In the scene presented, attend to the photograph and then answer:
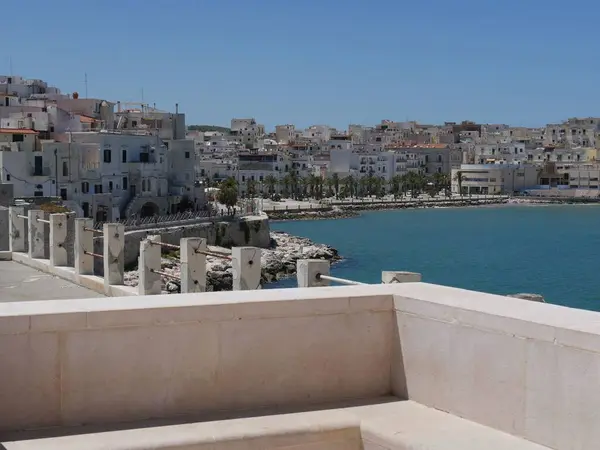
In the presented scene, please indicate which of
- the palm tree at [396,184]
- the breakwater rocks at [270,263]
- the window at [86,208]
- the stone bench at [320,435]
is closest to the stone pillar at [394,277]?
the stone bench at [320,435]

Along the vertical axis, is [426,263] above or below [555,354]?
below

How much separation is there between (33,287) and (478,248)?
67324 mm

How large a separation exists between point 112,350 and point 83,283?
24.2 feet

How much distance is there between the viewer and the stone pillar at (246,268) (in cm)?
696

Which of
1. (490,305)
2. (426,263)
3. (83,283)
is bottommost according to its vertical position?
(426,263)

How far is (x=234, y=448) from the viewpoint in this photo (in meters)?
3.88

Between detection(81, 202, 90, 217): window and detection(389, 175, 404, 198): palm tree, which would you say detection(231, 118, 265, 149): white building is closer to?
Answer: detection(389, 175, 404, 198): palm tree

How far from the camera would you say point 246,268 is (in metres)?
7.04

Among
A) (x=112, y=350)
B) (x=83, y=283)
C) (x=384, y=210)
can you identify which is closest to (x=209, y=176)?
(x=384, y=210)

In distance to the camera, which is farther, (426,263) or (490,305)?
(426,263)

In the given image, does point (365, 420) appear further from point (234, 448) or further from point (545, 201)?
point (545, 201)

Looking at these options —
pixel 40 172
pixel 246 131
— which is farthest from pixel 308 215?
pixel 246 131

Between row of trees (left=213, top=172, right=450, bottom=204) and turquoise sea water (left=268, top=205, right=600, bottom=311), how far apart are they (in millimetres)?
10492

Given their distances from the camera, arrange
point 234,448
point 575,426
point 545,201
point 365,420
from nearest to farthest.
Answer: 1. point 575,426
2. point 234,448
3. point 365,420
4. point 545,201
